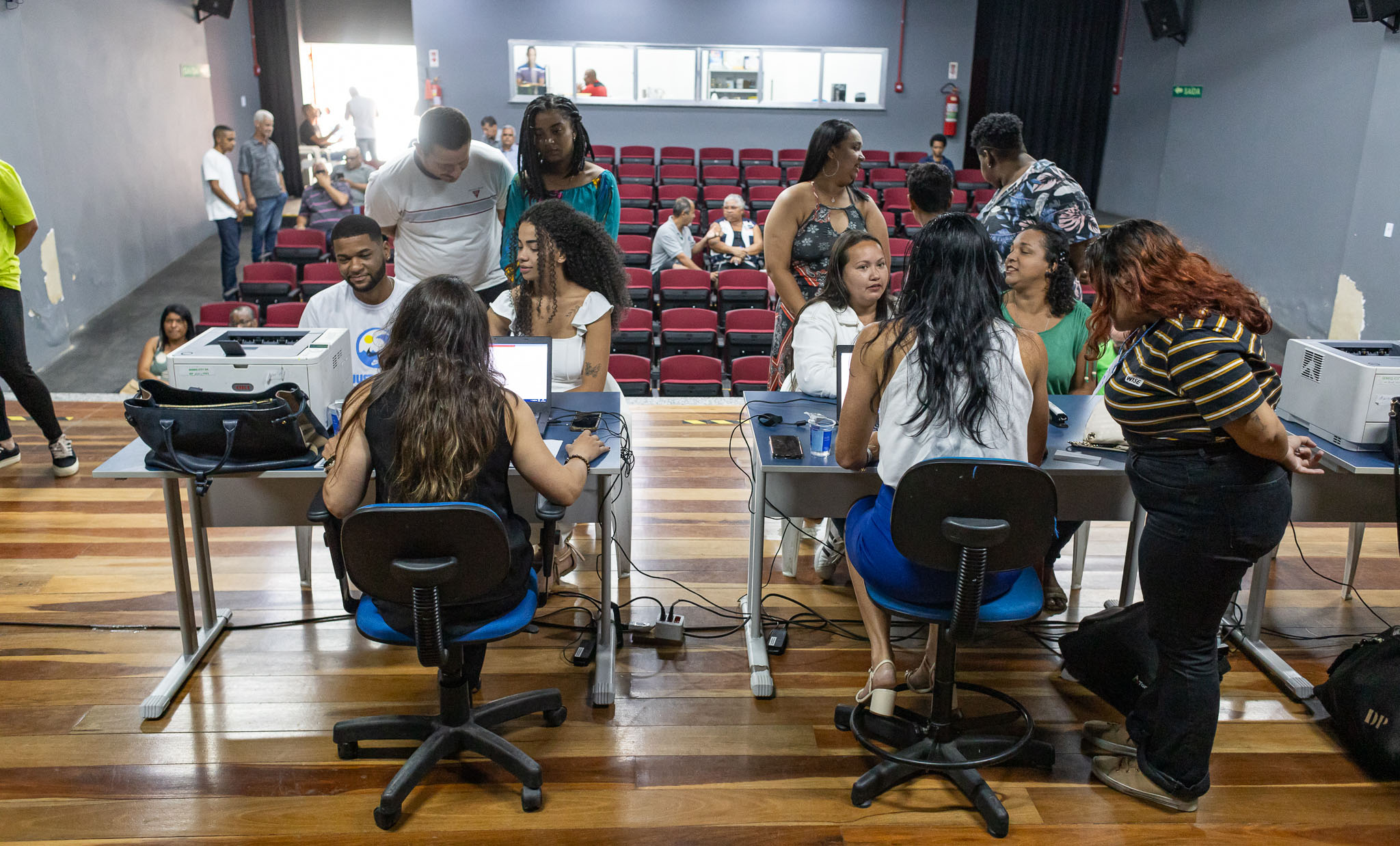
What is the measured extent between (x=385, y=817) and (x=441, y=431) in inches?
35.3

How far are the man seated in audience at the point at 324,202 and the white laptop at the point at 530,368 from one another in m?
5.73

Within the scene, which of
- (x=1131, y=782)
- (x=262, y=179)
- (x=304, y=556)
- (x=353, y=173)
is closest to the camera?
(x=1131, y=782)

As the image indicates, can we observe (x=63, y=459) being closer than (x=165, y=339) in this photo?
Yes

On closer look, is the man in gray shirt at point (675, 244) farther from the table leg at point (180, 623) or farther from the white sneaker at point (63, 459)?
the table leg at point (180, 623)

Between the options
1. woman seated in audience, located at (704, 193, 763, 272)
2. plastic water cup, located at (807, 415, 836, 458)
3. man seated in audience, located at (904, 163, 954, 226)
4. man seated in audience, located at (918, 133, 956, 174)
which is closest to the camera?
plastic water cup, located at (807, 415, 836, 458)

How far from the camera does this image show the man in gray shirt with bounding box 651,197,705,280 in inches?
293

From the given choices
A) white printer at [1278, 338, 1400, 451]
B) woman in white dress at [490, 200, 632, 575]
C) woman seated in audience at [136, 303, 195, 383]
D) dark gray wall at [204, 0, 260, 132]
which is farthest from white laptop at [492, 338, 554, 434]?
dark gray wall at [204, 0, 260, 132]

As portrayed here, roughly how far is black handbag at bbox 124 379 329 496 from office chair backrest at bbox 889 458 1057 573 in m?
1.57

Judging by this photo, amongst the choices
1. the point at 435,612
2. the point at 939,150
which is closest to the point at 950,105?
the point at 939,150

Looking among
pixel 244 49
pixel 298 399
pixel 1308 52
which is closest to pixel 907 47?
pixel 1308 52

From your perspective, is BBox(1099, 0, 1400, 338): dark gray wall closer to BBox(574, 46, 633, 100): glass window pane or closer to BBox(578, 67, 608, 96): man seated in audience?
BBox(574, 46, 633, 100): glass window pane

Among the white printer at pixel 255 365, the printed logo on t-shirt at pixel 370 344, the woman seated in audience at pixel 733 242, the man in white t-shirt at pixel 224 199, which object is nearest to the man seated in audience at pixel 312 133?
the man in white t-shirt at pixel 224 199

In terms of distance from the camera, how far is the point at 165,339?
528 centimetres

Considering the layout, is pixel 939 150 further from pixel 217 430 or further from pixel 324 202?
pixel 217 430
